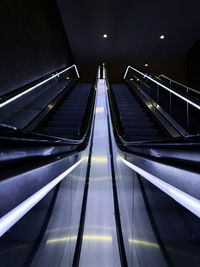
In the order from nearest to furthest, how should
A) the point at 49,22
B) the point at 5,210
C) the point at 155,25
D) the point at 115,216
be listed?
the point at 5,210
the point at 115,216
the point at 49,22
the point at 155,25

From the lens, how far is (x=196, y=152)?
1.64 meters

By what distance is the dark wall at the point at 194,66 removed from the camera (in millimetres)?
14359

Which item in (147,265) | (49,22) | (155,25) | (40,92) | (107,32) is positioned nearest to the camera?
(147,265)

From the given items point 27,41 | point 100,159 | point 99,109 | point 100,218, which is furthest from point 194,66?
point 100,218

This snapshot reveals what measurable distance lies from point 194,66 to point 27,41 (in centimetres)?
1036

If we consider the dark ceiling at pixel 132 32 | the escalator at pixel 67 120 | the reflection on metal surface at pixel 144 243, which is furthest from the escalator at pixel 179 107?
the dark ceiling at pixel 132 32

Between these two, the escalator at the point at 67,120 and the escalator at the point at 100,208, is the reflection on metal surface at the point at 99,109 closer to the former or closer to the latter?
the escalator at the point at 67,120

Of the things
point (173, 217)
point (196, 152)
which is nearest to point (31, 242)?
point (173, 217)

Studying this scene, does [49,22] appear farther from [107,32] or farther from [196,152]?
[196,152]

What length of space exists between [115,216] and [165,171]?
2.41m

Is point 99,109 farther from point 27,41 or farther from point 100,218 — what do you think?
point 100,218

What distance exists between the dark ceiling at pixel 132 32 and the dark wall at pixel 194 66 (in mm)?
372

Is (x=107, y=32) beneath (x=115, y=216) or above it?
above

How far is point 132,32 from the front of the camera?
13.9 meters
